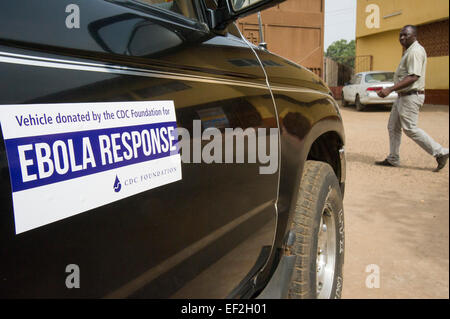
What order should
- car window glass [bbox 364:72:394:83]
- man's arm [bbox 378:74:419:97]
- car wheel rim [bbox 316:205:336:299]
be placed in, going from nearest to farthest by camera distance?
car wheel rim [bbox 316:205:336:299], man's arm [bbox 378:74:419:97], car window glass [bbox 364:72:394:83]

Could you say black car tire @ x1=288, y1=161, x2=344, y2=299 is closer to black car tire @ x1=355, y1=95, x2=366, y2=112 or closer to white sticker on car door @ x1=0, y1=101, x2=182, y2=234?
white sticker on car door @ x1=0, y1=101, x2=182, y2=234

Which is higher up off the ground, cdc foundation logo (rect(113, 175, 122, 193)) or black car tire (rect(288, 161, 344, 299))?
cdc foundation logo (rect(113, 175, 122, 193))

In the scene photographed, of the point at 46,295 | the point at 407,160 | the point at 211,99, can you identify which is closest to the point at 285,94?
the point at 211,99

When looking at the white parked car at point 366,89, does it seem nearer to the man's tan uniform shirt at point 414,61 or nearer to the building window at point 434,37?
the building window at point 434,37

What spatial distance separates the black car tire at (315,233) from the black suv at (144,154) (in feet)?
0.06

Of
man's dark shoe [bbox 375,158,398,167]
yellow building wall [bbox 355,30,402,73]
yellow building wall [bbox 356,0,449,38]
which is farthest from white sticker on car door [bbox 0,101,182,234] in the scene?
yellow building wall [bbox 355,30,402,73]

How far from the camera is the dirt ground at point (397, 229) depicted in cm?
232

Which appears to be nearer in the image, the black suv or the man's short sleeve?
the black suv

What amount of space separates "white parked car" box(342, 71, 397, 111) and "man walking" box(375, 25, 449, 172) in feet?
8.60

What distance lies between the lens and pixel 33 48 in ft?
2.31

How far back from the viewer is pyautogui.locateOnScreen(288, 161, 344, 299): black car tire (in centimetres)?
171

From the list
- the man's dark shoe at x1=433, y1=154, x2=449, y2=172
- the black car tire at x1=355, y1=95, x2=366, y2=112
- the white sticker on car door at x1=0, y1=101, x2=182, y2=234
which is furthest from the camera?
the black car tire at x1=355, y1=95, x2=366, y2=112

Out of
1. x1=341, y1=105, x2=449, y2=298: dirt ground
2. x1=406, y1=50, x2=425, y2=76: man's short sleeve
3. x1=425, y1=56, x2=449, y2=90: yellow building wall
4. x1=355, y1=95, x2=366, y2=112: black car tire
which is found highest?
x1=425, y1=56, x2=449, y2=90: yellow building wall

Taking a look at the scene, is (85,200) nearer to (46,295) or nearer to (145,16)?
(46,295)
